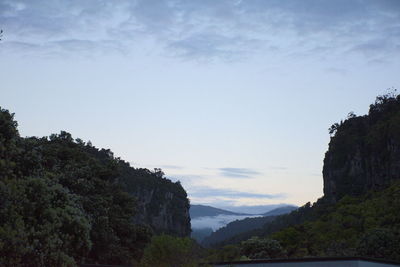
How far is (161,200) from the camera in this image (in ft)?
529

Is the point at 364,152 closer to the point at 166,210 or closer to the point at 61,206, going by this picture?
the point at 166,210

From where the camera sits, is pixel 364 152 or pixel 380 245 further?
pixel 364 152

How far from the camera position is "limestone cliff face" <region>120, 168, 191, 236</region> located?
502ft

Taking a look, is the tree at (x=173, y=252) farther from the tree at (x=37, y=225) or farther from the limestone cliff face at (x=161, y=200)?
the limestone cliff face at (x=161, y=200)

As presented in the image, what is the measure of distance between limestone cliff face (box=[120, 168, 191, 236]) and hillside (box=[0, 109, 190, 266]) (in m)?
111

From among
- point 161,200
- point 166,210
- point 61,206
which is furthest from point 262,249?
point 166,210

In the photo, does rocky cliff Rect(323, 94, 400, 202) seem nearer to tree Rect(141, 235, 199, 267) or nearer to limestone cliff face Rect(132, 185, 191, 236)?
limestone cliff face Rect(132, 185, 191, 236)

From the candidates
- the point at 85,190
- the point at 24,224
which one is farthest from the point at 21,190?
the point at 85,190

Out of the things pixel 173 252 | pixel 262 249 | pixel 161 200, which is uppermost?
pixel 161 200

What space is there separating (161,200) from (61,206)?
141643mm

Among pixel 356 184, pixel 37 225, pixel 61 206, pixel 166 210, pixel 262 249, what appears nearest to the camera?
pixel 37 225

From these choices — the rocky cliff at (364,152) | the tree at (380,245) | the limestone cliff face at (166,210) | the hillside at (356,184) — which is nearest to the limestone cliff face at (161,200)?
the limestone cliff face at (166,210)

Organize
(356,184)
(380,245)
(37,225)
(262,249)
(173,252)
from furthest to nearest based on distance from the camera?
(356,184), (262,249), (380,245), (173,252), (37,225)

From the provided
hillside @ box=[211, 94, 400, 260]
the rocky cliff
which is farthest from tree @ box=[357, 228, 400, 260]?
the rocky cliff
